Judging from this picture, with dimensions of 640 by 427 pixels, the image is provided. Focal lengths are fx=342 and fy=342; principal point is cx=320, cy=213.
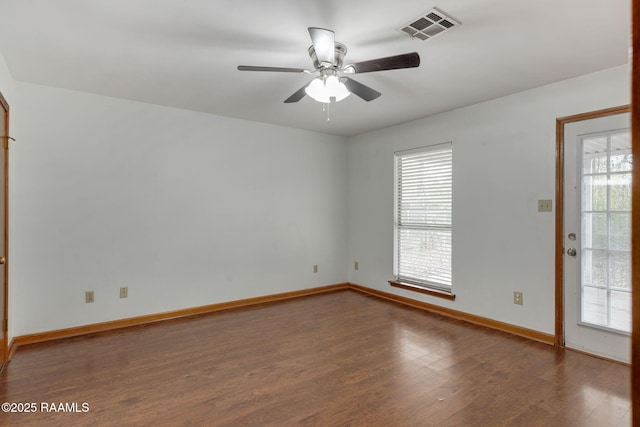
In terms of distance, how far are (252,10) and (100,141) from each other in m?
2.47

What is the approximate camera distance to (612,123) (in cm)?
290

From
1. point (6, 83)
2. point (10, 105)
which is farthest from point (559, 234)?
point (10, 105)

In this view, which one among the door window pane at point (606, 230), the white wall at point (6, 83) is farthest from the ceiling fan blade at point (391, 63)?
the white wall at point (6, 83)

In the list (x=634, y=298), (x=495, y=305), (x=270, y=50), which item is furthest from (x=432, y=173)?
(x=634, y=298)

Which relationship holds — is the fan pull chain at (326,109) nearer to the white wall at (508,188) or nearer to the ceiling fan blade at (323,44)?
the white wall at (508,188)

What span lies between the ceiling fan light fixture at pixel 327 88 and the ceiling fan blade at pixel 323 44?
0.16m

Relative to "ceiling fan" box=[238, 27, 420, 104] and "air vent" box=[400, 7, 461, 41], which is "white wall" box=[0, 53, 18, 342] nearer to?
"ceiling fan" box=[238, 27, 420, 104]

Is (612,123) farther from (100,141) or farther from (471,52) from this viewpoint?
(100,141)

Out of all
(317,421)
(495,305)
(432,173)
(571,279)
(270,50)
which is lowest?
(317,421)

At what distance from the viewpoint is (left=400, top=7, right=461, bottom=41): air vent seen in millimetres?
2105

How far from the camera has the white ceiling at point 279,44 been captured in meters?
2.07

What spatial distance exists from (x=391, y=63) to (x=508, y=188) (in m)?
2.16

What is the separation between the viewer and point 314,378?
2.57 m

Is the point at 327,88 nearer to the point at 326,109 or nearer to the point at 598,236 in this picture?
the point at 326,109
